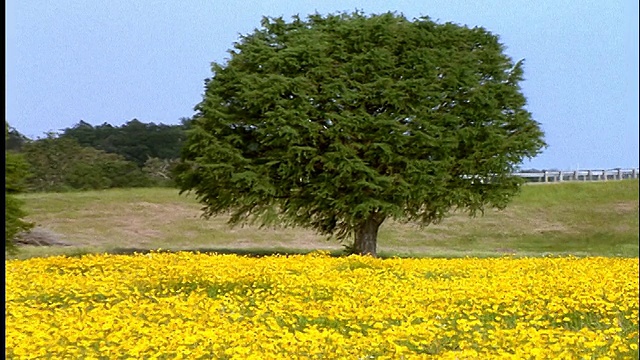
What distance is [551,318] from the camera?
321 inches

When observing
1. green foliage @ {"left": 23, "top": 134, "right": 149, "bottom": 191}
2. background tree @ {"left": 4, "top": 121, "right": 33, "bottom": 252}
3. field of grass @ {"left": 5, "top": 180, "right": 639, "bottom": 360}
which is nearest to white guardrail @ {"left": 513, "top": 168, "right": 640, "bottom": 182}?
green foliage @ {"left": 23, "top": 134, "right": 149, "bottom": 191}

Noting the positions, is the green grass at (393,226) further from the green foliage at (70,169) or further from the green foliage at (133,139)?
the green foliage at (133,139)

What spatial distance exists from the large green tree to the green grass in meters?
8.40

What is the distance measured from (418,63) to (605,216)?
1910 centimetres

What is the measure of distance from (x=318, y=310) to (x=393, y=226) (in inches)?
1036

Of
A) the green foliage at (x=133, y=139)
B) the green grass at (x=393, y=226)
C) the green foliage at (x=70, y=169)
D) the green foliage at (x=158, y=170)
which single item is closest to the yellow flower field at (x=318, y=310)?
the green grass at (x=393, y=226)

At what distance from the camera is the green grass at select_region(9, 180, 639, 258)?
104 ft

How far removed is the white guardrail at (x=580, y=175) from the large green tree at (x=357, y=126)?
22.4 meters

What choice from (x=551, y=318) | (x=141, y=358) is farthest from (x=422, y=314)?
(x=141, y=358)

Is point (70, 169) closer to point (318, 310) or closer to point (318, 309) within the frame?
point (318, 309)

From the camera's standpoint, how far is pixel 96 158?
4328 cm

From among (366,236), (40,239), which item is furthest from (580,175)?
(40,239)

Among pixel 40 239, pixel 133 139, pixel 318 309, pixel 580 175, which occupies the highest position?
pixel 133 139

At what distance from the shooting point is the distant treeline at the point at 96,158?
42031mm
